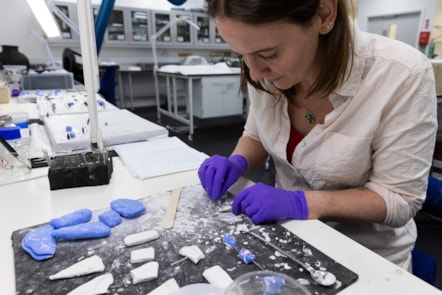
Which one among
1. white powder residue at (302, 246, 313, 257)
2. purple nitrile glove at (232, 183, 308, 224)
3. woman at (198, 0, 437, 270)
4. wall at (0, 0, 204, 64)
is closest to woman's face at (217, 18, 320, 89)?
woman at (198, 0, 437, 270)

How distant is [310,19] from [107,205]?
23.9 inches

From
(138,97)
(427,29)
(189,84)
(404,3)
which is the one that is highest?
(404,3)

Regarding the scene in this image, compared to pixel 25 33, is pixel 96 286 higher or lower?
lower

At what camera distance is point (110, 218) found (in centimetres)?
61

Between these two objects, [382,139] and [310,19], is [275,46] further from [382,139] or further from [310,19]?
[382,139]

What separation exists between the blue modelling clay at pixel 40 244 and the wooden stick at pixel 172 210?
0.20 meters

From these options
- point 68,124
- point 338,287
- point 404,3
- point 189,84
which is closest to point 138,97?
point 189,84

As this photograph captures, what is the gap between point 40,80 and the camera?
2592mm

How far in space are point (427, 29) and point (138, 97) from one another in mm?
5790

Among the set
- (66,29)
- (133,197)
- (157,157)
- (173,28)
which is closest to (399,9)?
(173,28)

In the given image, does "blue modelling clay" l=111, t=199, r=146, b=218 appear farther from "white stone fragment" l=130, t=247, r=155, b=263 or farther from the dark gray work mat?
"white stone fragment" l=130, t=247, r=155, b=263

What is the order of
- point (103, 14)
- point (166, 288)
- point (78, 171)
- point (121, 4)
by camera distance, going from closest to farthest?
point (166, 288) → point (78, 171) → point (103, 14) → point (121, 4)

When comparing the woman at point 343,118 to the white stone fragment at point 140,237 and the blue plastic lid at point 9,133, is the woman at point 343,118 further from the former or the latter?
the blue plastic lid at point 9,133

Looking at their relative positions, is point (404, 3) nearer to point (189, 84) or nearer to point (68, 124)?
point (189, 84)
